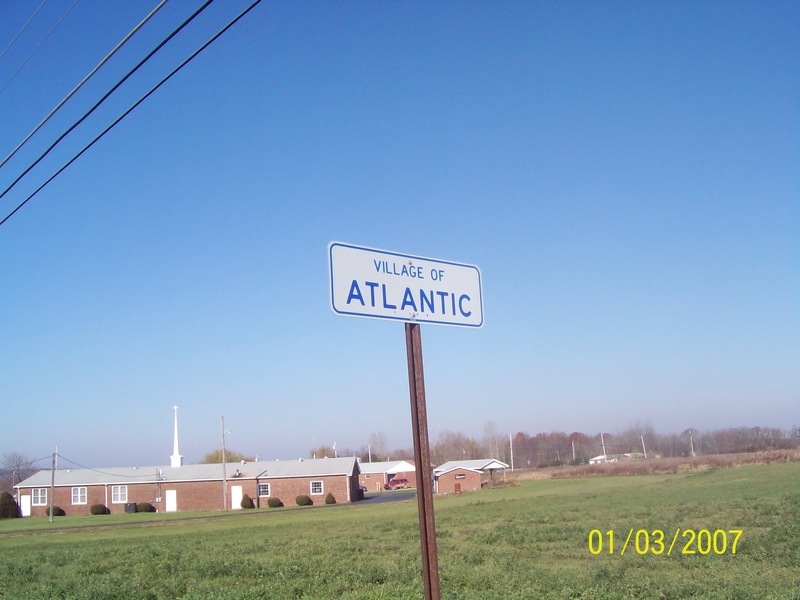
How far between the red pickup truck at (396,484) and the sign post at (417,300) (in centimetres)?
10797

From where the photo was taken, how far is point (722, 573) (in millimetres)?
13281

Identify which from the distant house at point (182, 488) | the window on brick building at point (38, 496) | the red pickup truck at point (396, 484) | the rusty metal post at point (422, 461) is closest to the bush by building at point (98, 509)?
the distant house at point (182, 488)

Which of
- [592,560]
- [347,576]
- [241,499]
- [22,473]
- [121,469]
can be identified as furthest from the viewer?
[22,473]

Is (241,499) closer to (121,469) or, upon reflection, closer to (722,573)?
(121,469)

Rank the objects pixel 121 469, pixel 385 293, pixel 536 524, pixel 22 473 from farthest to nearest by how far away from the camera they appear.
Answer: pixel 22 473
pixel 121 469
pixel 536 524
pixel 385 293

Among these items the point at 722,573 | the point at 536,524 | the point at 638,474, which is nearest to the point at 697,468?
the point at 638,474

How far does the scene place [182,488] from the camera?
228 ft

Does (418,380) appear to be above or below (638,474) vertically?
above

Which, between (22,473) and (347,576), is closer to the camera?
(347,576)

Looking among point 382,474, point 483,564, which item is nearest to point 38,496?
point 382,474

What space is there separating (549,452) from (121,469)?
321 feet

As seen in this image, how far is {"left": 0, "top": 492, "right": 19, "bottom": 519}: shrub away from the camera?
65.7 m
